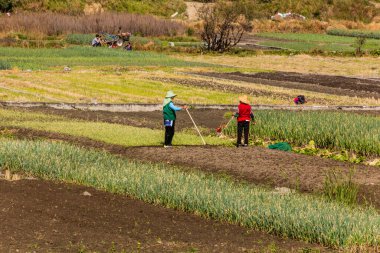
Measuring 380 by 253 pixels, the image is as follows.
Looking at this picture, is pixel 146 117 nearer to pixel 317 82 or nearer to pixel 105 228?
pixel 105 228

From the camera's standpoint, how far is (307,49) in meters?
70.0

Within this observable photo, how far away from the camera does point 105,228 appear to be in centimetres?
1370

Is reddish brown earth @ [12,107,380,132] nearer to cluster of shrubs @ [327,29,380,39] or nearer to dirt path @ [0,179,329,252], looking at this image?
dirt path @ [0,179,329,252]

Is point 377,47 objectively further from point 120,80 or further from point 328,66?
point 120,80

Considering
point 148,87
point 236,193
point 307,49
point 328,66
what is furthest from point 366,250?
point 307,49

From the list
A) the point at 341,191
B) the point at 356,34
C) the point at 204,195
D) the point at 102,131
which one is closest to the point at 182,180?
the point at 204,195

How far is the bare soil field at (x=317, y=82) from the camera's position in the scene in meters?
41.5

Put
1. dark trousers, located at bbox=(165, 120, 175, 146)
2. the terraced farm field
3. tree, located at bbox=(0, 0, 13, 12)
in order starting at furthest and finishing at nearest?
tree, located at bbox=(0, 0, 13, 12) → dark trousers, located at bbox=(165, 120, 175, 146) → the terraced farm field

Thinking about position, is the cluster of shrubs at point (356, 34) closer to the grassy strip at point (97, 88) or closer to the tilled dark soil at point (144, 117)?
the grassy strip at point (97, 88)

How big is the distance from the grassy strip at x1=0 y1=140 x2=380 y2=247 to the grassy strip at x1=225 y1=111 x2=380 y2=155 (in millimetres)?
5661

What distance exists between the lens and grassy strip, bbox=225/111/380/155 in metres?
22.9

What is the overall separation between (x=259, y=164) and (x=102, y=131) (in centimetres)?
586

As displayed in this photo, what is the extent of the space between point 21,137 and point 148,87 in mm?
16029

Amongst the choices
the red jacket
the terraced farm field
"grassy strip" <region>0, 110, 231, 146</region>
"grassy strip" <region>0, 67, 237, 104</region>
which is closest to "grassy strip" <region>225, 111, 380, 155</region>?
the terraced farm field
